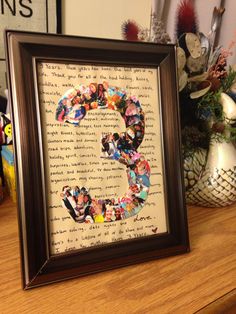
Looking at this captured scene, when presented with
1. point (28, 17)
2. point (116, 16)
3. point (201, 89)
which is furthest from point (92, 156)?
point (116, 16)

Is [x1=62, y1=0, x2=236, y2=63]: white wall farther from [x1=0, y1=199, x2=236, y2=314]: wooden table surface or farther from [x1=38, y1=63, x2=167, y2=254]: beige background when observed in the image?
[x1=0, y1=199, x2=236, y2=314]: wooden table surface

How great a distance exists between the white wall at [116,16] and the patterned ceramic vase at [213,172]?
510 millimetres

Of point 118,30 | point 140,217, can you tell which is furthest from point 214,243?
point 118,30

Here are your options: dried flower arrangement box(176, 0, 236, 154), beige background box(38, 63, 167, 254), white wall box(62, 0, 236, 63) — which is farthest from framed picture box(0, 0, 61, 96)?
beige background box(38, 63, 167, 254)

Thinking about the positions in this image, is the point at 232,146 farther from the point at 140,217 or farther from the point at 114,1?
the point at 114,1

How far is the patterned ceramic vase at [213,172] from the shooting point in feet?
2.33

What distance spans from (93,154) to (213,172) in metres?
0.33

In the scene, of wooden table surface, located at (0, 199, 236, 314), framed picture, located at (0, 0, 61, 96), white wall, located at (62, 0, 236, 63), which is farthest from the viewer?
white wall, located at (62, 0, 236, 63)

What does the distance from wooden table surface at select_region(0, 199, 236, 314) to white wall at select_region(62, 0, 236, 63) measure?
0.78 meters

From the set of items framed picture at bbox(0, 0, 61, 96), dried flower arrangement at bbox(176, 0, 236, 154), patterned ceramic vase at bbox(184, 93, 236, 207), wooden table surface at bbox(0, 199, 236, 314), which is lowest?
wooden table surface at bbox(0, 199, 236, 314)

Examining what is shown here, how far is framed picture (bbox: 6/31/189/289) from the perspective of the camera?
456 millimetres

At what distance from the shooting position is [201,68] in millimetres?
702

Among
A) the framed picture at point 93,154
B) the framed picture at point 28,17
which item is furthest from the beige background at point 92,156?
the framed picture at point 28,17

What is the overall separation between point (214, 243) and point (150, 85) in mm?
315
